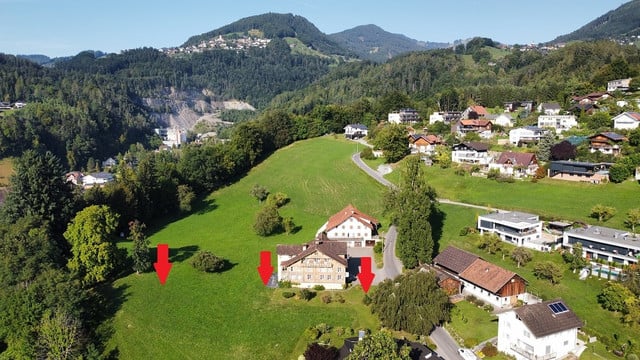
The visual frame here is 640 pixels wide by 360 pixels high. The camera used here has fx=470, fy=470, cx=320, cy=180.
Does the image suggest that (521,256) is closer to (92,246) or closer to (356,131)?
(92,246)

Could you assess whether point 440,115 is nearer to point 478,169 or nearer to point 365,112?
point 365,112

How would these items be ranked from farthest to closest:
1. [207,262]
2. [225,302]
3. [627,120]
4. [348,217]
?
[627,120] → [348,217] → [207,262] → [225,302]

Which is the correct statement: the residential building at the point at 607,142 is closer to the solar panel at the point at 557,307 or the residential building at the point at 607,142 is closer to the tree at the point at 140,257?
the solar panel at the point at 557,307

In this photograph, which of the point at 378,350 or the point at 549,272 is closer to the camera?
the point at 378,350

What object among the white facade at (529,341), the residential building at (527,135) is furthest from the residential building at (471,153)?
the white facade at (529,341)

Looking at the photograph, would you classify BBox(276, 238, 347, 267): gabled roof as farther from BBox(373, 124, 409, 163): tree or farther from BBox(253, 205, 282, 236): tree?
BBox(373, 124, 409, 163): tree

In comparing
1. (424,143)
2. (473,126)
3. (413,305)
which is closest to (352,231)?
(413,305)

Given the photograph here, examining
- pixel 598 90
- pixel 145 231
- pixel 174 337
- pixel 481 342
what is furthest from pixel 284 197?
pixel 598 90
